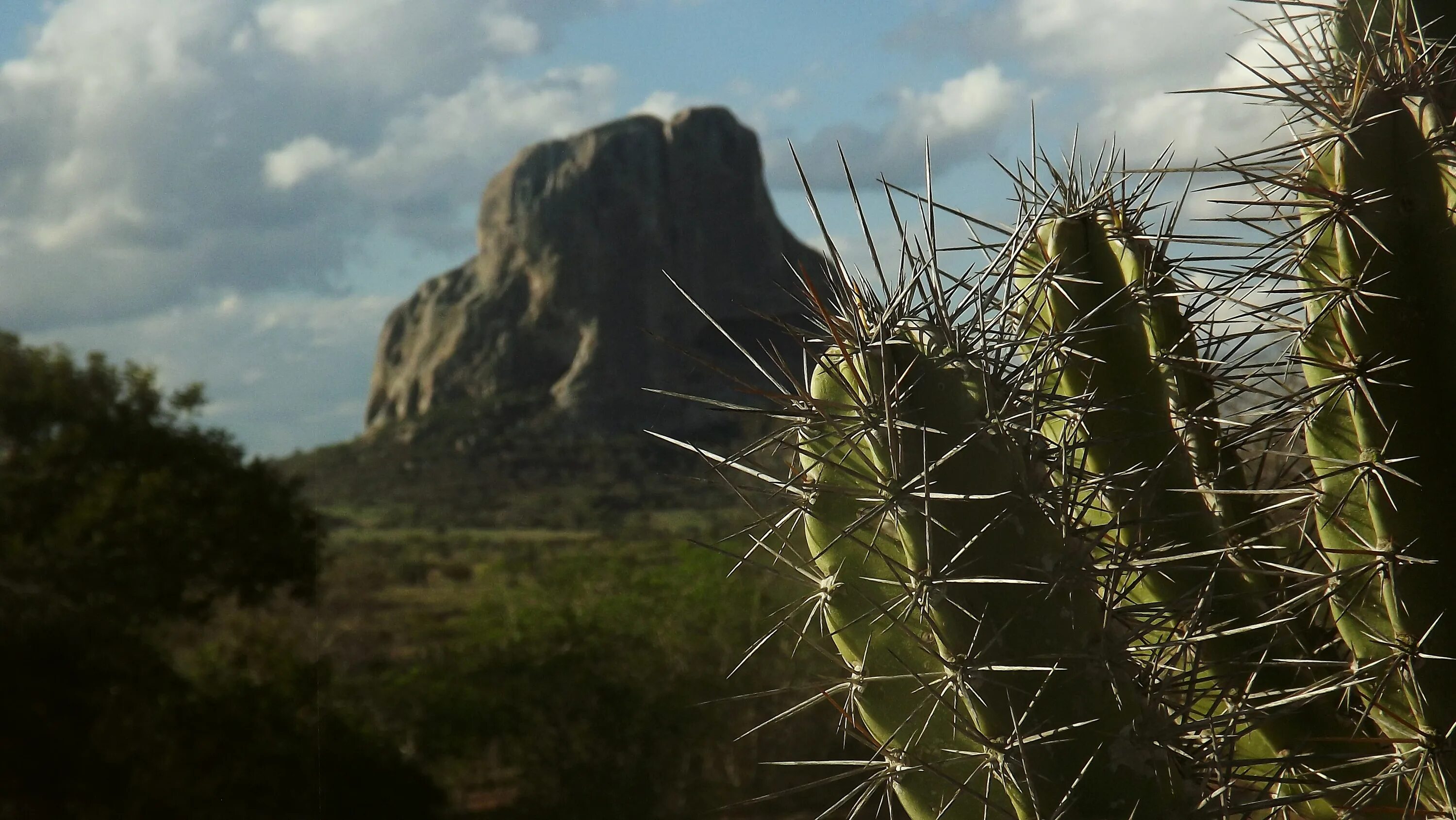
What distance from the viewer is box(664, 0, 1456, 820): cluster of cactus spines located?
3.68 ft

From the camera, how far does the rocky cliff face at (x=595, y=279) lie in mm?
14594

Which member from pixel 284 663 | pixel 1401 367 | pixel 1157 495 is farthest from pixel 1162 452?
pixel 284 663

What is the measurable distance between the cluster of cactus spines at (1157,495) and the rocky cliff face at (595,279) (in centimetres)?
1146

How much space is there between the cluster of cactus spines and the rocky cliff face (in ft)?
37.6

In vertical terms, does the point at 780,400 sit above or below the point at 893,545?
above

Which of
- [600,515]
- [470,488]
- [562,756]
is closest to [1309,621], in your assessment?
[562,756]

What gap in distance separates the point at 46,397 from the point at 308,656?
195cm

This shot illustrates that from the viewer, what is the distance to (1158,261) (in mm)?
1476

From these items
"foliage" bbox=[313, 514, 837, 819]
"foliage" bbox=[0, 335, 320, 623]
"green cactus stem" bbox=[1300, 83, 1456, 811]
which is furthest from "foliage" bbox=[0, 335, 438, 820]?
"green cactus stem" bbox=[1300, 83, 1456, 811]

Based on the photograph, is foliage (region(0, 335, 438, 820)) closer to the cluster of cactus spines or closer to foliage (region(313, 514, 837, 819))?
foliage (region(313, 514, 837, 819))

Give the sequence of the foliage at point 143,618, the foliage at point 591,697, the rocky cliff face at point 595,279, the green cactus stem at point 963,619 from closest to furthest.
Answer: the green cactus stem at point 963,619, the foliage at point 143,618, the foliage at point 591,697, the rocky cliff face at point 595,279

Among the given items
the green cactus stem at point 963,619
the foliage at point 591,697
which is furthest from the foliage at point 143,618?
the green cactus stem at point 963,619

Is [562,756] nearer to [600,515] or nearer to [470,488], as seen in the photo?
[600,515]

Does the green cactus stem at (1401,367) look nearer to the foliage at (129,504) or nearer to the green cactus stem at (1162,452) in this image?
the green cactus stem at (1162,452)
